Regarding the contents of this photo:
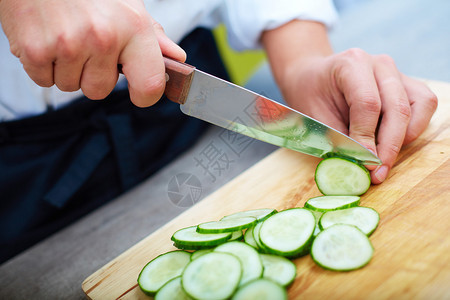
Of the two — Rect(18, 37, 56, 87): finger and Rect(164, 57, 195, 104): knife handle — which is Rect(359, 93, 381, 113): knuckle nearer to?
Rect(164, 57, 195, 104): knife handle

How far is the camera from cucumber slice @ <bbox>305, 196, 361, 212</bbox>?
1.19 m

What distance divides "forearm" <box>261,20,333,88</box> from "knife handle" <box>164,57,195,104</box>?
71cm

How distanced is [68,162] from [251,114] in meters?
0.90

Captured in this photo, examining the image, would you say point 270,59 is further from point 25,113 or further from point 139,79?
point 25,113

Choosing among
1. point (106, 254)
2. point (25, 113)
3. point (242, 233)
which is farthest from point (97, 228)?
point (242, 233)

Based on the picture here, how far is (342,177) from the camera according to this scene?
4.32 feet

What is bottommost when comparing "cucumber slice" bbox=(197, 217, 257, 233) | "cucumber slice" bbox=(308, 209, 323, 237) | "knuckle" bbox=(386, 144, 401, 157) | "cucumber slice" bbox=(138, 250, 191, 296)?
"cucumber slice" bbox=(138, 250, 191, 296)

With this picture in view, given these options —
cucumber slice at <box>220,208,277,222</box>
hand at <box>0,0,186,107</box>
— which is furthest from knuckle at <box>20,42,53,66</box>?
cucumber slice at <box>220,208,277,222</box>

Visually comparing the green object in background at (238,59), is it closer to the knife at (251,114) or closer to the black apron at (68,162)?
the black apron at (68,162)

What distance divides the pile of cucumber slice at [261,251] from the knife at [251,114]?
18 centimetres

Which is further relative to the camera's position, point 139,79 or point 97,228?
point 97,228

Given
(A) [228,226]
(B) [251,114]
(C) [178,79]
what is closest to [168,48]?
(C) [178,79]

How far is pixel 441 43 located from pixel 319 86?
1.29 meters

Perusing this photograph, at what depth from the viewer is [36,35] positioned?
1.01 metres
